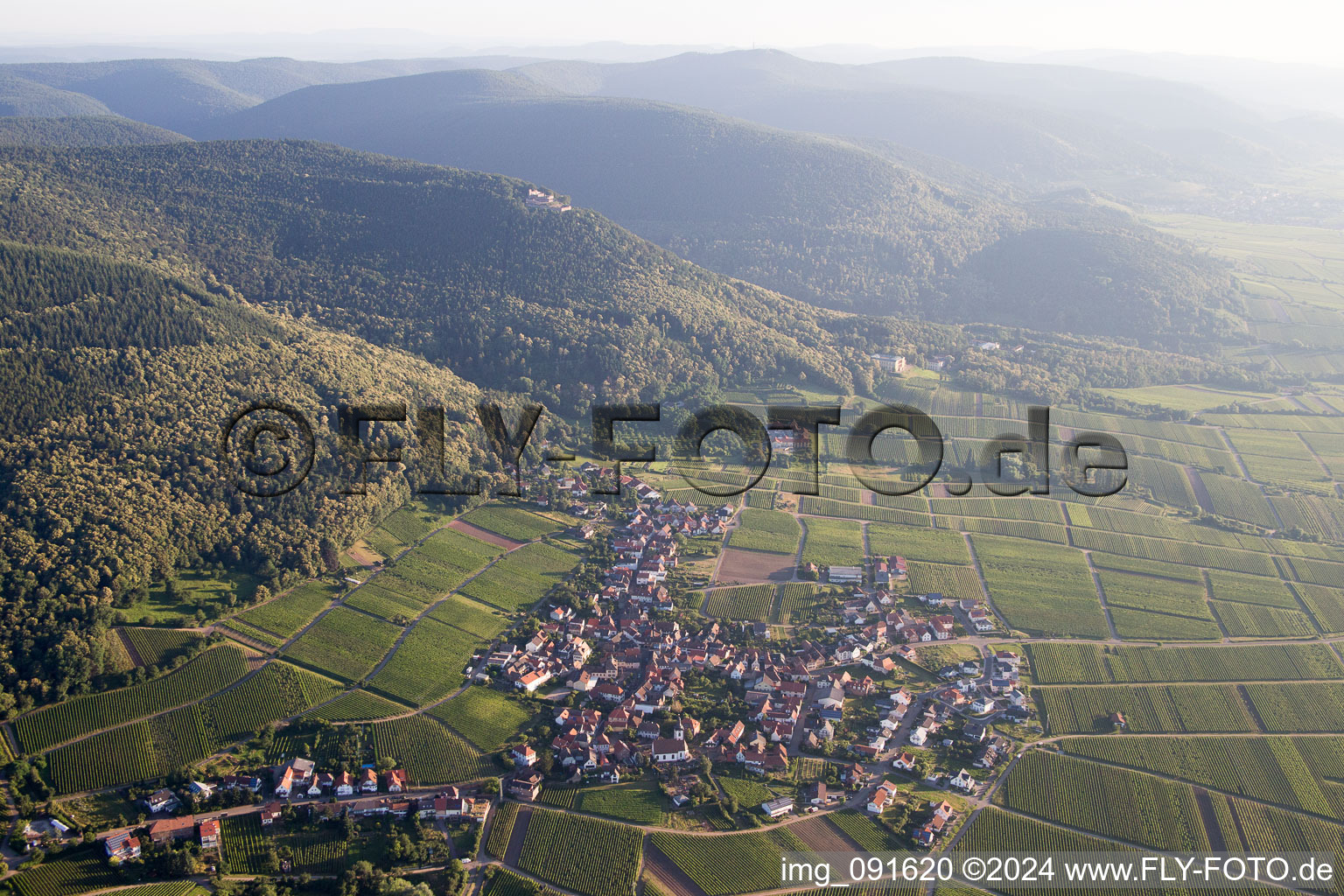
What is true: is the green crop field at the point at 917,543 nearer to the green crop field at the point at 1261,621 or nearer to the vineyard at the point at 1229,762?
the green crop field at the point at 1261,621

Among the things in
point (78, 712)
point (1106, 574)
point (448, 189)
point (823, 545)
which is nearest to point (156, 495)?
point (78, 712)

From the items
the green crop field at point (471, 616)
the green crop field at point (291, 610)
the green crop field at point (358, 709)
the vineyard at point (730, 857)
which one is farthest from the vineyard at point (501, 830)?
the green crop field at point (291, 610)

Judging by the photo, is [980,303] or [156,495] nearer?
[156,495]

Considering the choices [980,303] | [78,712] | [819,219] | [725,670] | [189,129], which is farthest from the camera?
[189,129]

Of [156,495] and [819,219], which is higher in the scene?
[819,219]

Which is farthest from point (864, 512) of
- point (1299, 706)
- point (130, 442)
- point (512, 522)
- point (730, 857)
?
point (130, 442)

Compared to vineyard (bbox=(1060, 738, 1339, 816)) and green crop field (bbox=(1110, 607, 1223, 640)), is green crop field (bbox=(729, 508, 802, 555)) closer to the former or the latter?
green crop field (bbox=(1110, 607, 1223, 640))

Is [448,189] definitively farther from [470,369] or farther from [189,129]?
[189,129]
